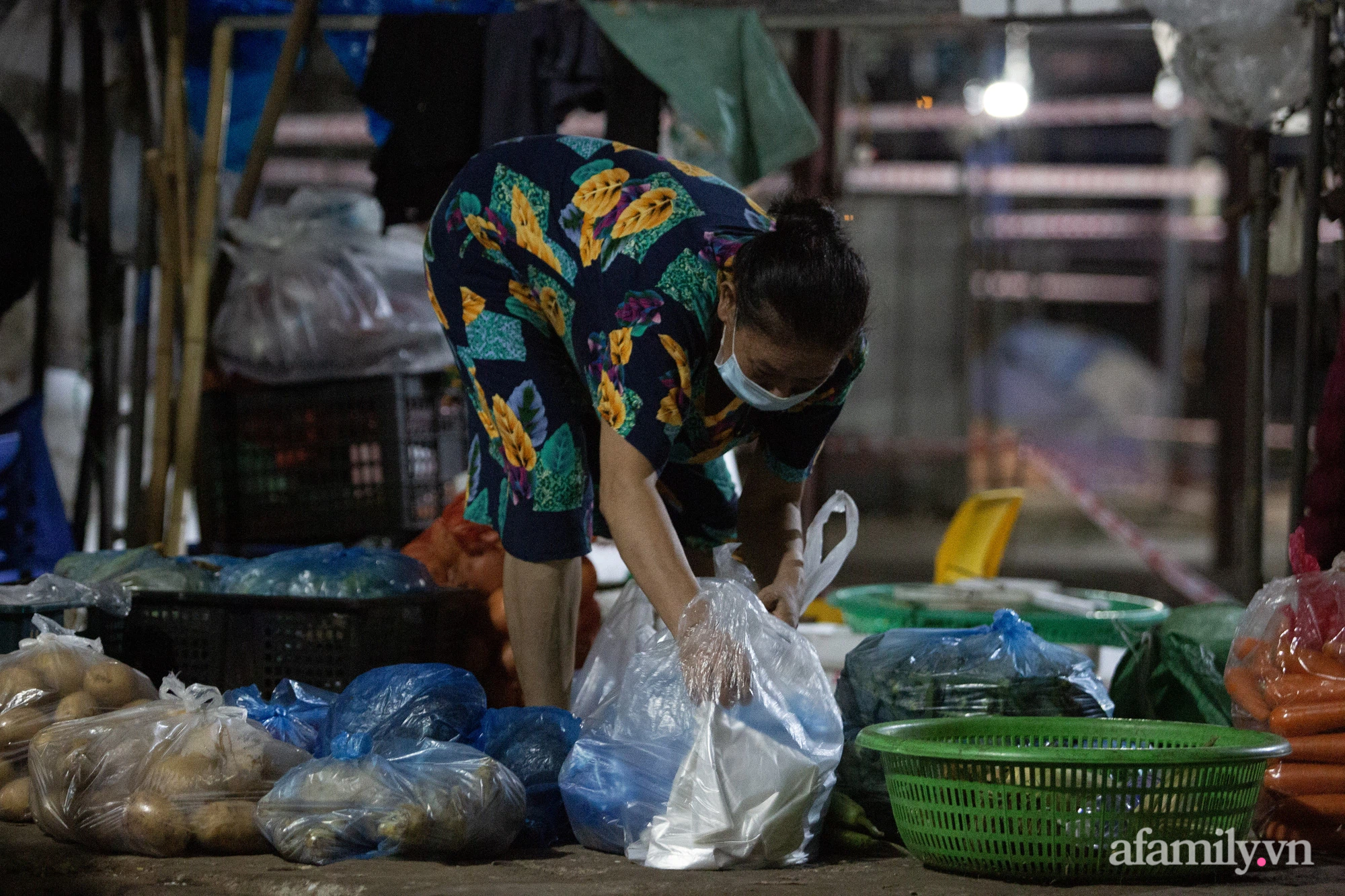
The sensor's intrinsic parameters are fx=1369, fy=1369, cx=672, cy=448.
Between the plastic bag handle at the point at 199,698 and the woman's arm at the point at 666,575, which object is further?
the plastic bag handle at the point at 199,698

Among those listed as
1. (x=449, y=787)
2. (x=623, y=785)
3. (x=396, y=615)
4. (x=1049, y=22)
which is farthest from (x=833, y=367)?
(x=1049, y=22)

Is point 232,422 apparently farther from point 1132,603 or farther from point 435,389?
point 1132,603

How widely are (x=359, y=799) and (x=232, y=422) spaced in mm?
2350

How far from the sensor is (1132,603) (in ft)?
12.3

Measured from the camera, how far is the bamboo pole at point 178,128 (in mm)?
4113

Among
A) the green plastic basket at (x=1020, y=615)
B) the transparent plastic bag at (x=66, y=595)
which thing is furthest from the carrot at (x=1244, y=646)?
the transparent plastic bag at (x=66, y=595)

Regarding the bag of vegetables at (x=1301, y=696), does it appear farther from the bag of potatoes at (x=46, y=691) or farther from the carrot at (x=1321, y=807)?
the bag of potatoes at (x=46, y=691)

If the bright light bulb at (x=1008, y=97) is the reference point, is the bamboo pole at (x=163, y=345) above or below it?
below

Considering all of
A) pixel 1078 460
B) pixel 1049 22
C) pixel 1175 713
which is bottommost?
pixel 1078 460

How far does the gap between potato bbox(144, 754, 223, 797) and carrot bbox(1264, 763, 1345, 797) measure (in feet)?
5.63

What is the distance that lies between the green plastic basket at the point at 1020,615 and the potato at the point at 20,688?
1829 mm

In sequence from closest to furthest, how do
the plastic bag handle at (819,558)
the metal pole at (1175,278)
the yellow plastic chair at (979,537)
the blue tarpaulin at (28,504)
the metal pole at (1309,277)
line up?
the plastic bag handle at (819,558)
the metal pole at (1309,277)
the blue tarpaulin at (28,504)
the yellow plastic chair at (979,537)
the metal pole at (1175,278)

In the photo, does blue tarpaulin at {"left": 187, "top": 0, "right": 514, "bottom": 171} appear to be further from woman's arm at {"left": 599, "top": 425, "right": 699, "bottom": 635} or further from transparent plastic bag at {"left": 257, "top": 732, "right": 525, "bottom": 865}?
transparent plastic bag at {"left": 257, "top": 732, "right": 525, "bottom": 865}

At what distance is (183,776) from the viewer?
2137 mm
